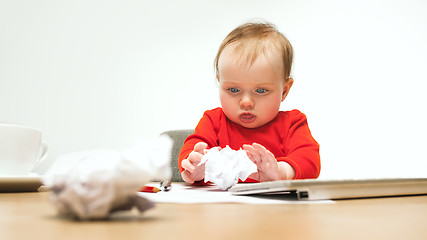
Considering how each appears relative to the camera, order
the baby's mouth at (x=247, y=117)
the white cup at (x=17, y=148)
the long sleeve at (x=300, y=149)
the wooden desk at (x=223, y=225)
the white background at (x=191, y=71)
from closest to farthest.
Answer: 1. the wooden desk at (x=223, y=225)
2. the white cup at (x=17, y=148)
3. the long sleeve at (x=300, y=149)
4. the baby's mouth at (x=247, y=117)
5. the white background at (x=191, y=71)

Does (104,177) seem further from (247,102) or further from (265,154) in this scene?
(247,102)

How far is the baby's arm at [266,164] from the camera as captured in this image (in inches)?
25.6

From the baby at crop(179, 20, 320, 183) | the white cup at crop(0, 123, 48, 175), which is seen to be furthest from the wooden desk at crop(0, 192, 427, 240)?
the baby at crop(179, 20, 320, 183)

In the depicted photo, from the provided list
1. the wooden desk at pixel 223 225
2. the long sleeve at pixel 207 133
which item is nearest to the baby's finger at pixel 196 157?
the long sleeve at pixel 207 133

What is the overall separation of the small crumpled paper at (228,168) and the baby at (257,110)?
0.28 ft

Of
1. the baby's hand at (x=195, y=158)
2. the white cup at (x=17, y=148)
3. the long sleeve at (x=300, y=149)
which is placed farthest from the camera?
the long sleeve at (x=300, y=149)

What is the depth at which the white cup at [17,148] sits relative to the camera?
566 mm

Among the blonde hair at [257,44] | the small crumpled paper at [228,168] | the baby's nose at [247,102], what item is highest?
the blonde hair at [257,44]

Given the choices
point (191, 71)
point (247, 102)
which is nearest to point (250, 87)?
point (247, 102)

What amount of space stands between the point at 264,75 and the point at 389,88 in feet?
5.56

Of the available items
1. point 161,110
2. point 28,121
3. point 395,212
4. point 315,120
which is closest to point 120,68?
point 161,110

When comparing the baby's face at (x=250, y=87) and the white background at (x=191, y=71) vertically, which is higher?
the white background at (x=191, y=71)

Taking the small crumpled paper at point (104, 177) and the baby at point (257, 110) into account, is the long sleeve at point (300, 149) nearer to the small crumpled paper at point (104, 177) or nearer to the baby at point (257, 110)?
the baby at point (257, 110)

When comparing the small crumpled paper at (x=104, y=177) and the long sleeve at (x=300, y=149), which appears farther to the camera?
the long sleeve at (x=300, y=149)
